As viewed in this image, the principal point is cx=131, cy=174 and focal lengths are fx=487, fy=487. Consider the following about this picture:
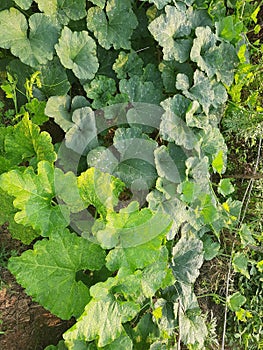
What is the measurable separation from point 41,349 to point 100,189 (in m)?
0.74

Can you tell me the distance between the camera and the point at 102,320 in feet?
4.67

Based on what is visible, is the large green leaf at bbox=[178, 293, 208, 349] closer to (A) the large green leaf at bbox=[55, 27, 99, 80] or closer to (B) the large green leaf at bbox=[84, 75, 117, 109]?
(B) the large green leaf at bbox=[84, 75, 117, 109]

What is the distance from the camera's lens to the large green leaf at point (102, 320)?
4.55 ft

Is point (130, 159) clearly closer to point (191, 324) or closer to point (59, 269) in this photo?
point (59, 269)

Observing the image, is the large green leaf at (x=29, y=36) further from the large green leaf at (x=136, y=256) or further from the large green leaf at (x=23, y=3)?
the large green leaf at (x=136, y=256)

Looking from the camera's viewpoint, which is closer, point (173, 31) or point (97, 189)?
point (97, 189)

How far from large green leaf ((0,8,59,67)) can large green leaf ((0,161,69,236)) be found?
0.36 m

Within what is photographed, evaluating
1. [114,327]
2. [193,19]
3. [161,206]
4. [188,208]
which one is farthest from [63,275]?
[193,19]

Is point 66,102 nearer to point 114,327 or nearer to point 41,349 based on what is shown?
point 114,327

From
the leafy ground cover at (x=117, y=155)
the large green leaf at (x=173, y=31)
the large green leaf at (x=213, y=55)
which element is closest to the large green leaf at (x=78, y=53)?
the leafy ground cover at (x=117, y=155)

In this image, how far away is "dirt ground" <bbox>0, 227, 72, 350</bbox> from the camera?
1.80 meters

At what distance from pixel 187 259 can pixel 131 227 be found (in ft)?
1.20

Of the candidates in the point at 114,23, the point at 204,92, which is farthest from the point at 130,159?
the point at 114,23

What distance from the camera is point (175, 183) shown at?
169cm
